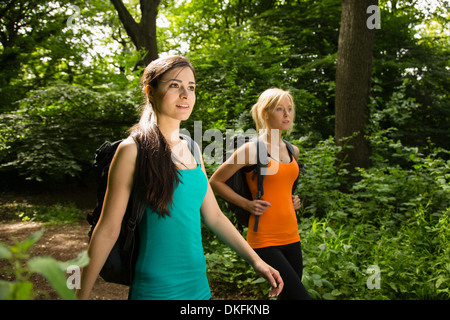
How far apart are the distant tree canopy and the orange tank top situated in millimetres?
3047

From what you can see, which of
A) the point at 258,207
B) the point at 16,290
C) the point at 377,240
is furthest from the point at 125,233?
the point at 377,240

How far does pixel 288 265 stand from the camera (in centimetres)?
262

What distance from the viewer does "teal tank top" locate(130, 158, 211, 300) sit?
5.13 feet

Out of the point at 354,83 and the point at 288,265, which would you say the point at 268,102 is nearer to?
the point at 288,265

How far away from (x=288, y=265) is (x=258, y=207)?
1.57 feet

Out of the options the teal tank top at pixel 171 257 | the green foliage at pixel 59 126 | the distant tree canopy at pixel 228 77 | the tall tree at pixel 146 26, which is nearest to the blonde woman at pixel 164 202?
the teal tank top at pixel 171 257

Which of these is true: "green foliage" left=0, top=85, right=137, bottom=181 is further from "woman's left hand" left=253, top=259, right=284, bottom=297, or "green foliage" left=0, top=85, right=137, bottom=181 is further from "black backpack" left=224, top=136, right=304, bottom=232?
"woman's left hand" left=253, top=259, right=284, bottom=297

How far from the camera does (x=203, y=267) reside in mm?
1696

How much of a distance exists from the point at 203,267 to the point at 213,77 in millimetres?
6153

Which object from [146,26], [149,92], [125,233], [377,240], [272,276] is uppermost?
[146,26]

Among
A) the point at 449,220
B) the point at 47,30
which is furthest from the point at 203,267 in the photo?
the point at 47,30

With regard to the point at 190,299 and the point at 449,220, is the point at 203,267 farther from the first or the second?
the point at 449,220

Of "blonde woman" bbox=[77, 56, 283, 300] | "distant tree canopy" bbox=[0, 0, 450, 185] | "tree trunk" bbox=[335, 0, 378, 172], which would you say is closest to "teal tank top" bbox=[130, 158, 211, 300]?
"blonde woman" bbox=[77, 56, 283, 300]

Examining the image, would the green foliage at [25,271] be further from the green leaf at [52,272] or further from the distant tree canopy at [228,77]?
the distant tree canopy at [228,77]
